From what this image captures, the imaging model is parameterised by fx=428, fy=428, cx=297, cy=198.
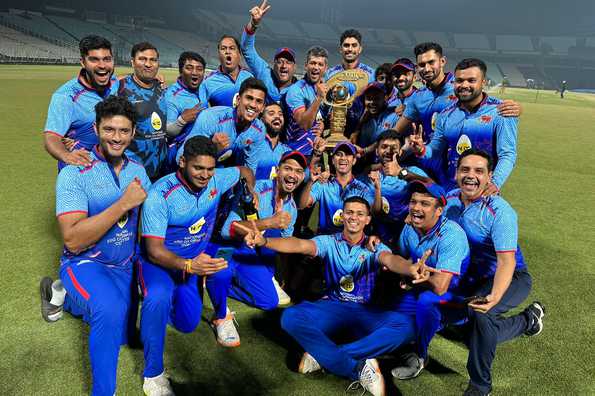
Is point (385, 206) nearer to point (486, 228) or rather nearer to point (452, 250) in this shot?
point (486, 228)

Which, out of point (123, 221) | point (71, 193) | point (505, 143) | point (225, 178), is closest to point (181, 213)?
point (123, 221)

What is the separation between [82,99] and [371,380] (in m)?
4.02

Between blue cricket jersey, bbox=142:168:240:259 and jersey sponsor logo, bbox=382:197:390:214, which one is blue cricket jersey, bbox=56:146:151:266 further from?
jersey sponsor logo, bbox=382:197:390:214

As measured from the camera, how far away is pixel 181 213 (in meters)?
3.90

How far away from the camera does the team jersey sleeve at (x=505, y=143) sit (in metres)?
4.61

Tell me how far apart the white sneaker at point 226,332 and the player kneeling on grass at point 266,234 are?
511 mm

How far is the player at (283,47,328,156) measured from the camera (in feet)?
19.8

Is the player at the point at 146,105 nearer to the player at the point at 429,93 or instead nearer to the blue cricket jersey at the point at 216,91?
the blue cricket jersey at the point at 216,91

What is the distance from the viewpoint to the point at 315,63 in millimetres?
6031

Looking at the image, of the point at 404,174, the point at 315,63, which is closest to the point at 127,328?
the point at 404,174

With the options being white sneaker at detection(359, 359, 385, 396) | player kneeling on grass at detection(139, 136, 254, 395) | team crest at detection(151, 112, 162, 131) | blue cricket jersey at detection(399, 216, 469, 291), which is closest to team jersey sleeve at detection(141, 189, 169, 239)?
player kneeling on grass at detection(139, 136, 254, 395)

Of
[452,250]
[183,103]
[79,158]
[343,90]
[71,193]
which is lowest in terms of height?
[452,250]

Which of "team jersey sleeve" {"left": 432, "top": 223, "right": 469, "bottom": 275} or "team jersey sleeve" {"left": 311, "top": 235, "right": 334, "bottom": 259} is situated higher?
"team jersey sleeve" {"left": 432, "top": 223, "right": 469, "bottom": 275}

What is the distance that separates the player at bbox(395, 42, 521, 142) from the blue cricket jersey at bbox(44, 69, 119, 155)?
370 cm
